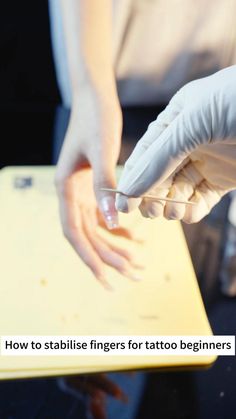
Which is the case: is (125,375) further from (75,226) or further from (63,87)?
(63,87)

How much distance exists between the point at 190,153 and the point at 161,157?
2.0 inches

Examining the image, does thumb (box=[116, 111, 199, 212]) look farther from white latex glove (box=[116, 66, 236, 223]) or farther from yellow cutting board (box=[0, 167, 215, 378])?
yellow cutting board (box=[0, 167, 215, 378])

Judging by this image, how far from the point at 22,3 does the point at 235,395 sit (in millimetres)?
768

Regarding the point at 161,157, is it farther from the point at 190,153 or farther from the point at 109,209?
the point at 109,209

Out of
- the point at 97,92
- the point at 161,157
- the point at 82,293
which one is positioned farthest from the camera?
the point at 97,92

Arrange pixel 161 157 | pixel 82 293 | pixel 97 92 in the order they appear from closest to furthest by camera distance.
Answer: pixel 161 157 → pixel 82 293 → pixel 97 92

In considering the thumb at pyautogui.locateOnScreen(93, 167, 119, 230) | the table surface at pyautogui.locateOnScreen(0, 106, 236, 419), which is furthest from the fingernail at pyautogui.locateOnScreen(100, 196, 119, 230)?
the table surface at pyautogui.locateOnScreen(0, 106, 236, 419)

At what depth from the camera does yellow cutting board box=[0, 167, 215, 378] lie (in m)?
0.63

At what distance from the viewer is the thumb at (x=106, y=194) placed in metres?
0.73

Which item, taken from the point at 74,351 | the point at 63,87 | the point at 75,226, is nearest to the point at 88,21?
the point at 63,87

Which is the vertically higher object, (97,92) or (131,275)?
(97,92)

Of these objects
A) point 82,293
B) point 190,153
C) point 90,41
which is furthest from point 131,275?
point 90,41

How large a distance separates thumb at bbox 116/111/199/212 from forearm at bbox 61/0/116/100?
0.27 m

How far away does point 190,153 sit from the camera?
61cm
